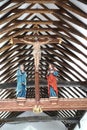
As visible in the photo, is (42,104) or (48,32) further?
(48,32)

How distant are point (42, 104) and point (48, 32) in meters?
3.62

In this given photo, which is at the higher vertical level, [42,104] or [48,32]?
[48,32]

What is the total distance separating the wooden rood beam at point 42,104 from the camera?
1144 cm

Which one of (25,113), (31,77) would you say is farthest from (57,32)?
(25,113)

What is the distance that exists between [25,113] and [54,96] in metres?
15.7

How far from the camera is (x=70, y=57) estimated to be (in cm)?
1470

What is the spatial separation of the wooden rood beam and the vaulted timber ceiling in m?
2.17

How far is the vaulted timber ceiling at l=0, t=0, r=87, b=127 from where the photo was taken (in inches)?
441

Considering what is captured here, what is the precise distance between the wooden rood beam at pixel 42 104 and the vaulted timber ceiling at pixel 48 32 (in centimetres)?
217

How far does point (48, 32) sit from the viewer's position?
45.6 feet

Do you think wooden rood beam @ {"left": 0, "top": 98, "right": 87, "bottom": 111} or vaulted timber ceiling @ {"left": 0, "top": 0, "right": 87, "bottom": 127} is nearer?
vaulted timber ceiling @ {"left": 0, "top": 0, "right": 87, "bottom": 127}

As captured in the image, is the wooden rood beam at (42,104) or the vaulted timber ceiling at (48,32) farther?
the wooden rood beam at (42,104)

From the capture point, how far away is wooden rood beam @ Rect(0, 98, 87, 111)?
11.4m

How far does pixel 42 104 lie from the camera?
1141 centimetres
